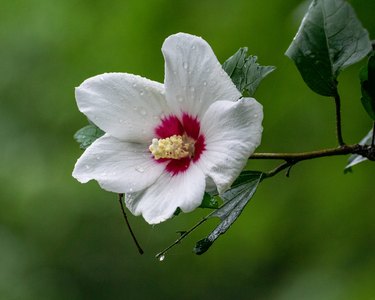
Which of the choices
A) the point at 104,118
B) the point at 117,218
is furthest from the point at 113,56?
the point at 104,118

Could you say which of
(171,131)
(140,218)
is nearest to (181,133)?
(171,131)

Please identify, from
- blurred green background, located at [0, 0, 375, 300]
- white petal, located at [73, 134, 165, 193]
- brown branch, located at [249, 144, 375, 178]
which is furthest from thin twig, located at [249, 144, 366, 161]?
blurred green background, located at [0, 0, 375, 300]

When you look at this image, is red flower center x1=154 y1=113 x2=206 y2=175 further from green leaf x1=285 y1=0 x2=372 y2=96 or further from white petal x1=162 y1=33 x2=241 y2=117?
green leaf x1=285 y1=0 x2=372 y2=96

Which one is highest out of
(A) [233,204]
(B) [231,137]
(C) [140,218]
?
(B) [231,137]

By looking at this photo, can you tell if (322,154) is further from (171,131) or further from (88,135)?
(88,135)

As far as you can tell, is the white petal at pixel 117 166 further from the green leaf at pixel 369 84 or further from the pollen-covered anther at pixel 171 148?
the green leaf at pixel 369 84

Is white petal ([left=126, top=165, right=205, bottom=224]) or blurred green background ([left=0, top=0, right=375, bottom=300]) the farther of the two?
blurred green background ([left=0, top=0, right=375, bottom=300])
